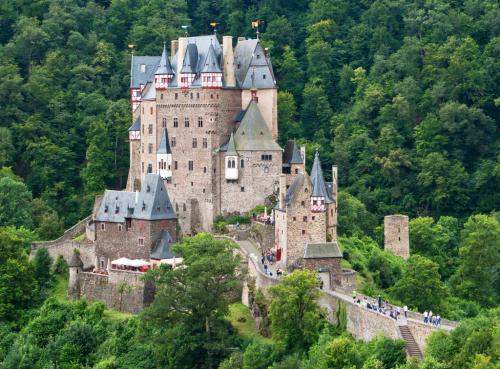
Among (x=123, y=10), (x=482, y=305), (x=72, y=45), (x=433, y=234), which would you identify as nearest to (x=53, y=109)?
(x=72, y=45)

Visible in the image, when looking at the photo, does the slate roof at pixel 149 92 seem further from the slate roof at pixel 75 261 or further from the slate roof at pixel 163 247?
the slate roof at pixel 75 261

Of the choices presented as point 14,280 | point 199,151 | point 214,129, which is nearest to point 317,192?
point 214,129

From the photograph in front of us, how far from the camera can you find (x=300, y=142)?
316 feet

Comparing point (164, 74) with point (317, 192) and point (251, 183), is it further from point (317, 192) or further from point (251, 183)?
point (317, 192)

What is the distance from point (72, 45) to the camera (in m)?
107

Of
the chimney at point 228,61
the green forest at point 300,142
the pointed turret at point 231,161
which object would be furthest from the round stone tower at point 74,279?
the chimney at point 228,61

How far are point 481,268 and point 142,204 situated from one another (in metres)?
19.6

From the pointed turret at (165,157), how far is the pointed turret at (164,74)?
104 inches

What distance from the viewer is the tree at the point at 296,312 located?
6494 cm

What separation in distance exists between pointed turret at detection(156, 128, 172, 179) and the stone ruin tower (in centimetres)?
1481

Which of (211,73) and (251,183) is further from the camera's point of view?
(211,73)

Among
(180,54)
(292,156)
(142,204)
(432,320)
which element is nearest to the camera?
(432,320)

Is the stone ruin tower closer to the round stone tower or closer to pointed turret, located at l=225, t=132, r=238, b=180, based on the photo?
pointed turret, located at l=225, t=132, r=238, b=180

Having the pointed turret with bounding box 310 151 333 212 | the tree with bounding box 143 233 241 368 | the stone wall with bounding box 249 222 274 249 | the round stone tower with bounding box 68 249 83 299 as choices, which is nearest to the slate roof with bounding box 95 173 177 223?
the round stone tower with bounding box 68 249 83 299
